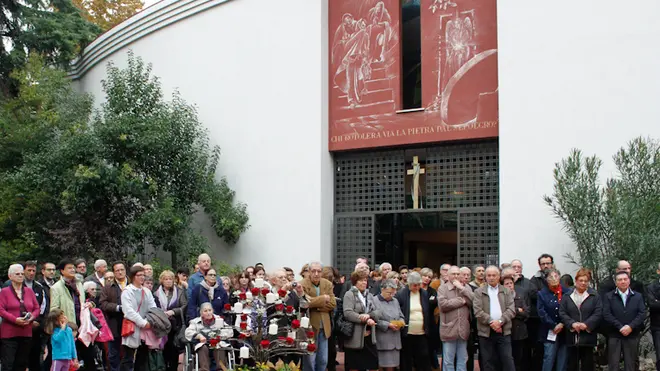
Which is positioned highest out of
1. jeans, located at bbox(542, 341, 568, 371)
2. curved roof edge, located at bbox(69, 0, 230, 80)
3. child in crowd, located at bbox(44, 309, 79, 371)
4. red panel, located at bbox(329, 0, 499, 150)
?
curved roof edge, located at bbox(69, 0, 230, 80)

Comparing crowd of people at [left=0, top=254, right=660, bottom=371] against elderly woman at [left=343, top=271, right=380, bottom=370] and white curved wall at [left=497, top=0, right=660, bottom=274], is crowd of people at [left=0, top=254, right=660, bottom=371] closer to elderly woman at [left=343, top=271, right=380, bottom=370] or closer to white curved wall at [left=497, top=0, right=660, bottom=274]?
elderly woman at [left=343, top=271, right=380, bottom=370]

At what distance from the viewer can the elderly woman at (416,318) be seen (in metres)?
12.9

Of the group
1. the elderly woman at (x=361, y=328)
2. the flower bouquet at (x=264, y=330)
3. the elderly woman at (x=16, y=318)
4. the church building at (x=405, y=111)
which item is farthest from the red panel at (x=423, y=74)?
the elderly woman at (x=16, y=318)

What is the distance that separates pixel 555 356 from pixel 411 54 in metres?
8.35

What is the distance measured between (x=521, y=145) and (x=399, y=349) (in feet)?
16.8

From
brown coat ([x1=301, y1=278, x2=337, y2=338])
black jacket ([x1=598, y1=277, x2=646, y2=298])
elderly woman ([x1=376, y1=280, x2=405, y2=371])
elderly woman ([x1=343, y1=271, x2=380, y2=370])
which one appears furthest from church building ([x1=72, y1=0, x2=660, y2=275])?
brown coat ([x1=301, y1=278, x2=337, y2=338])

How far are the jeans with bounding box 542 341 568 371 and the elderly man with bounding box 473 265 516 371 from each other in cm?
61

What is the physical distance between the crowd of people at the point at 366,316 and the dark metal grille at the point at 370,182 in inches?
201

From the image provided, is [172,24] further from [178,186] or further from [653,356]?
[653,356]

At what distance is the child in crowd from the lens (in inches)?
449

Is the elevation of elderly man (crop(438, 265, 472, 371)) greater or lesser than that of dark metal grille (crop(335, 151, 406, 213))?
lesser

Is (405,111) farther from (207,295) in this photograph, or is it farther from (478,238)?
(207,295)

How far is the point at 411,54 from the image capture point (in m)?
18.5

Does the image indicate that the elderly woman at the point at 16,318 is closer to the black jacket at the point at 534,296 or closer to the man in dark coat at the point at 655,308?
the black jacket at the point at 534,296
